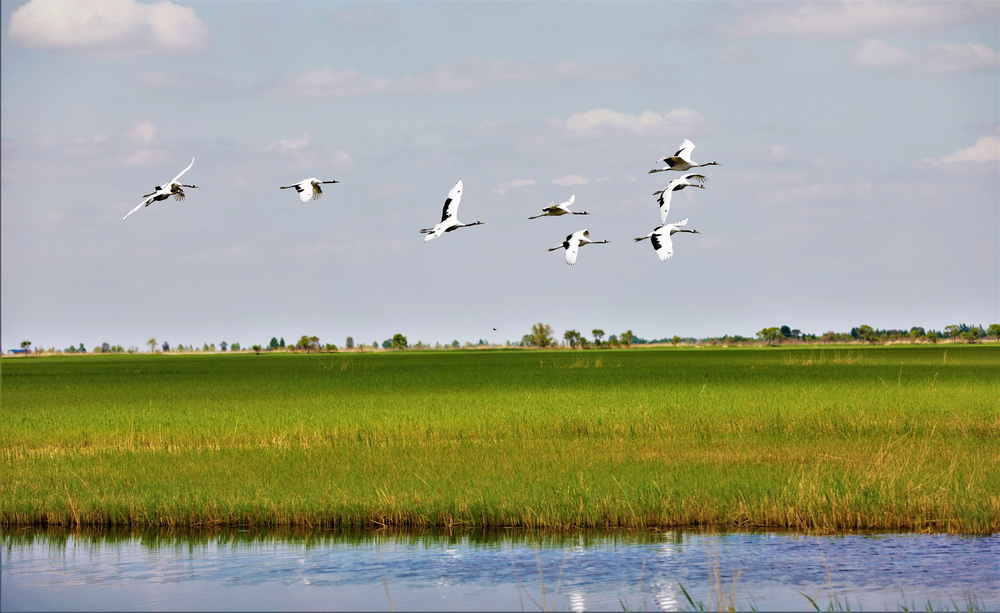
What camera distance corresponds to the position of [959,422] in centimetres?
2455

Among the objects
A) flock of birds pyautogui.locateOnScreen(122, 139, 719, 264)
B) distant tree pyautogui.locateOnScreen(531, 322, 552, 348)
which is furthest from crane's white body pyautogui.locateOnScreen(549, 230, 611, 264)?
distant tree pyautogui.locateOnScreen(531, 322, 552, 348)

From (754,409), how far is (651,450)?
22.0 ft

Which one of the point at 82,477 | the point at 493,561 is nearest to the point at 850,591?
the point at 493,561

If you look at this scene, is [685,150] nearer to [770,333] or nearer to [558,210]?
[558,210]

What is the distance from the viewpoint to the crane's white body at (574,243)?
19.1 meters

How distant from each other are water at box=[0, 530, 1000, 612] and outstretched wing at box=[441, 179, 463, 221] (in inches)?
288

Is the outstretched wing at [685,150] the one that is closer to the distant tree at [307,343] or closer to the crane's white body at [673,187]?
the crane's white body at [673,187]

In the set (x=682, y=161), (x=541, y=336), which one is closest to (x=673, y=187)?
(x=682, y=161)

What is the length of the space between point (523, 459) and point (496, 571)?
6846 millimetres

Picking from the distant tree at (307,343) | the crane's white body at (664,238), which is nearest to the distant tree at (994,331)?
the distant tree at (307,343)

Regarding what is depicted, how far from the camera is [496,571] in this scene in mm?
13133

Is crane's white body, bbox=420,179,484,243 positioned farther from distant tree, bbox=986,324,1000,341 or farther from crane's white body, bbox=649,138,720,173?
distant tree, bbox=986,324,1000,341

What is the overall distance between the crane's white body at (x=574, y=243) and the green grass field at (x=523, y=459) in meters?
3.54

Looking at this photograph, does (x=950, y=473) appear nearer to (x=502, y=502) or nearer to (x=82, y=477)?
(x=502, y=502)
